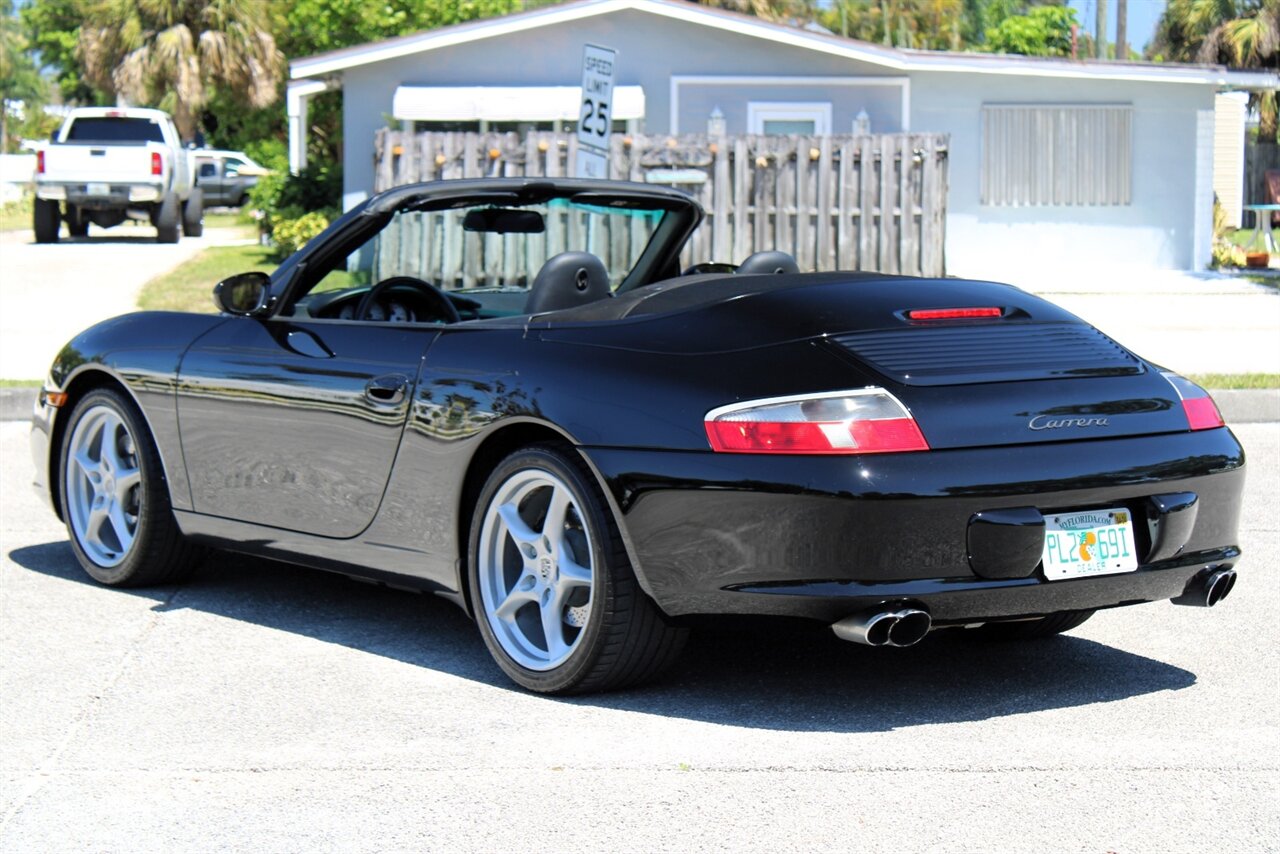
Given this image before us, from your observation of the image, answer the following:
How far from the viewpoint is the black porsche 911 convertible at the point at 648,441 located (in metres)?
4.76

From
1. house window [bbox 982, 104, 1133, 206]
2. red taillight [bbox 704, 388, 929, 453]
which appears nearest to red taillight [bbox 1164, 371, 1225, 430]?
red taillight [bbox 704, 388, 929, 453]

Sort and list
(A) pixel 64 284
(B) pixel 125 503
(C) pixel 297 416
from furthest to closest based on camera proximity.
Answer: (A) pixel 64 284 → (B) pixel 125 503 → (C) pixel 297 416

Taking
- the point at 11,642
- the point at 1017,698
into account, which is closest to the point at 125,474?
the point at 11,642

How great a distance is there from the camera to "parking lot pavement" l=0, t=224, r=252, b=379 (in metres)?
16.3

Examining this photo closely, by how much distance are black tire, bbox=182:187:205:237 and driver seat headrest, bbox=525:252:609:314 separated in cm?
2574

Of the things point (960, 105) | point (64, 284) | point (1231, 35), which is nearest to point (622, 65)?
point (960, 105)

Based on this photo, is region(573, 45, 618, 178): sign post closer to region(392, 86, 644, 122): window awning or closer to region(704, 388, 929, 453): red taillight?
region(704, 388, 929, 453): red taillight

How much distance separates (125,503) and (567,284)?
6.53 ft

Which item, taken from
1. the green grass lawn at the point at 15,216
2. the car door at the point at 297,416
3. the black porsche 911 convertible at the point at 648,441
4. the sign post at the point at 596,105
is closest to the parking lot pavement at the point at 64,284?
the sign post at the point at 596,105

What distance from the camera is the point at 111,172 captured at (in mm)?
28125

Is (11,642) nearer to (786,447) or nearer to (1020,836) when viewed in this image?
(786,447)

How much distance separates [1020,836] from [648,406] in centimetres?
151

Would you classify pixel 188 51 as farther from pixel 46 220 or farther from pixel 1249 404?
pixel 1249 404

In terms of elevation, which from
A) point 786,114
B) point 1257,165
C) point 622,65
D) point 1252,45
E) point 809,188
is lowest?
point 809,188
